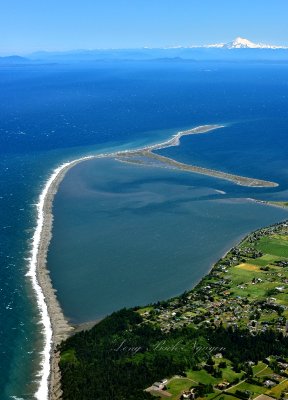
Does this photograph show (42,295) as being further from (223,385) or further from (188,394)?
(223,385)

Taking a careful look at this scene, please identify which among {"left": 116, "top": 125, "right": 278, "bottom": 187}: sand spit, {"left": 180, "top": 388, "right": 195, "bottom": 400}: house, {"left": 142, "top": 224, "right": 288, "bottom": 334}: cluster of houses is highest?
{"left": 116, "top": 125, "right": 278, "bottom": 187}: sand spit

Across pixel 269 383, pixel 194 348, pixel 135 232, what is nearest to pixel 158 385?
pixel 194 348

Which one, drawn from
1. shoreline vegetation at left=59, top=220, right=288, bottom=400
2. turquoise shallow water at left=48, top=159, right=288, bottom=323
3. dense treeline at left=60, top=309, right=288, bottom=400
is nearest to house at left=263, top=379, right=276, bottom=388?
shoreline vegetation at left=59, top=220, right=288, bottom=400

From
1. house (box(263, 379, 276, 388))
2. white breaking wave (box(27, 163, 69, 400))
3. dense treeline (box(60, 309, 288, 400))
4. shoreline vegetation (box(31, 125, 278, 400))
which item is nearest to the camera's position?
dense treeline (box(60, 309, 288, 400))

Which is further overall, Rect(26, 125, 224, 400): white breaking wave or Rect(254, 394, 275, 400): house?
Rect(26, 125, 224, 400): white breaking wave

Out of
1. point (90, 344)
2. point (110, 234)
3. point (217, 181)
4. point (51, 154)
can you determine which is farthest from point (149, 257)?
point (51, 154)

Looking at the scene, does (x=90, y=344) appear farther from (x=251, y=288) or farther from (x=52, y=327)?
(x=251, y=288)

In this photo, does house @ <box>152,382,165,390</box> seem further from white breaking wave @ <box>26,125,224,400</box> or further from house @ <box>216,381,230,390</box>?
white breaking wave @ <box>26,125,224,400</box>

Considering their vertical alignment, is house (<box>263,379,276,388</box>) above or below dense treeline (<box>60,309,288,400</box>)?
below
